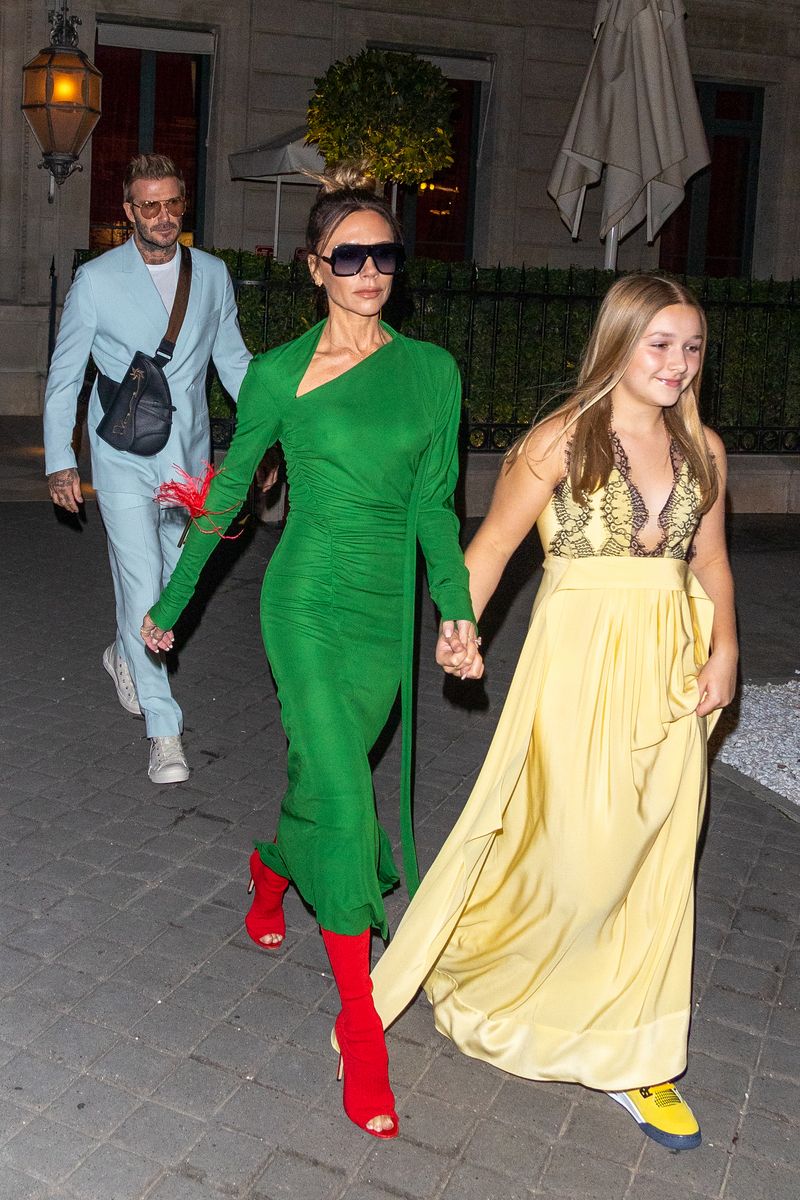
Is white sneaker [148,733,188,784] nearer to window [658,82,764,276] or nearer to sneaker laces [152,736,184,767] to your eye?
sneaker laces [152,736,184,767]

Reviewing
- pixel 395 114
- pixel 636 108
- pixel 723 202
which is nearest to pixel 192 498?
pixel 395 114

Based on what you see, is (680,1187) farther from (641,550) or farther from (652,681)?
(641,550)

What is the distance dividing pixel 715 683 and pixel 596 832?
488 millimetres

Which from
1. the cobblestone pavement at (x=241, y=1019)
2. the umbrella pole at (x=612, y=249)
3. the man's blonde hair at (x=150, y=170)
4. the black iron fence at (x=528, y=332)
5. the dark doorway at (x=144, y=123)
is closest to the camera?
the cobblestone pavement at (x=241, y=1019)

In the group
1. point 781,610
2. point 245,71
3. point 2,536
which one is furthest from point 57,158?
point 781,610

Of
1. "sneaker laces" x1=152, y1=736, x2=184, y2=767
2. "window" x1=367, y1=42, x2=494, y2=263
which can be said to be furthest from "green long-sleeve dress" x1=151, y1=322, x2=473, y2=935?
"window" x1=367, y1=42, x2=494, y2=263

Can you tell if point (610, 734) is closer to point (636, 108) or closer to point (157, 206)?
point (157, 206)

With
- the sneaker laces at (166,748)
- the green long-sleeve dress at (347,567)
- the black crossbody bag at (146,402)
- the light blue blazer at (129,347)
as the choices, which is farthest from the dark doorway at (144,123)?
the green long-sleeve dress at (347,567)

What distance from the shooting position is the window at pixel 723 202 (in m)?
20.6

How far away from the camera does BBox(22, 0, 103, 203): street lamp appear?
44.4ft

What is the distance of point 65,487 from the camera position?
18.5ft

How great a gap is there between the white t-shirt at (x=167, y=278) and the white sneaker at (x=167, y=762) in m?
1.73

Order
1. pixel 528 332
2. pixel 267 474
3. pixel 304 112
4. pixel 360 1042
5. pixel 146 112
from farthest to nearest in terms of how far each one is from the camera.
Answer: pixel 146 112, pixel 304 112, pixel 528 332, pixel 267 474, pixel 360 1042

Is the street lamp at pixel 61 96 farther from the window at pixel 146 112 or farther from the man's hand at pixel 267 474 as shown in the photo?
the man's hand at pixel 267 474
